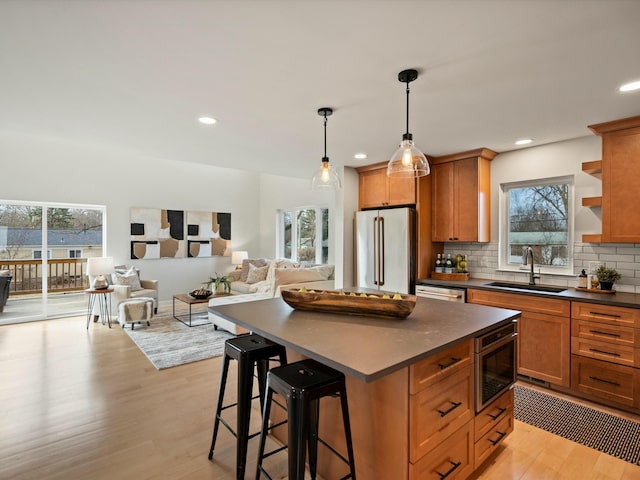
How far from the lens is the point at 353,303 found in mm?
2045

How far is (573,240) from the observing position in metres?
3.42

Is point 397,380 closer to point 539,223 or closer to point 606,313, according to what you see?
point 606,313

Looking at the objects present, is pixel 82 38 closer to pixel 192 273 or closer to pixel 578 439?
pixel 578 439

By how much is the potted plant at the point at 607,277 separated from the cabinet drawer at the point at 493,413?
5.42 feet

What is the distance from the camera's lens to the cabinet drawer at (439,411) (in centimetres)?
152

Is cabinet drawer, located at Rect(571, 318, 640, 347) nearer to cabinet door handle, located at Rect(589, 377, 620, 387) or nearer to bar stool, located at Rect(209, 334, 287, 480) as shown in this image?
cabinet door handle, located at Rect(589, 377, 620, 387)

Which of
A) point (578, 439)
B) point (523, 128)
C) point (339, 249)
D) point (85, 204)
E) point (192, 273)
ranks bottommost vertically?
point (578, 439)

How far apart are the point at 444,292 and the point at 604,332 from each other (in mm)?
1354

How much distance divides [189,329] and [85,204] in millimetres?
3053

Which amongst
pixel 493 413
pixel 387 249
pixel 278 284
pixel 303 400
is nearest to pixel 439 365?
pixel 303 400

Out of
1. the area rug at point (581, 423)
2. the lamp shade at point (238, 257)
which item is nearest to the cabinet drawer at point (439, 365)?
the area rug at point (581, 423)

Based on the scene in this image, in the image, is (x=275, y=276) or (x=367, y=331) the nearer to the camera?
(x=367, y=331)

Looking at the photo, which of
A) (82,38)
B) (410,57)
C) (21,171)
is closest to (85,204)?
(21,171)

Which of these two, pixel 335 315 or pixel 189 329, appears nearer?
pixel 335 315
